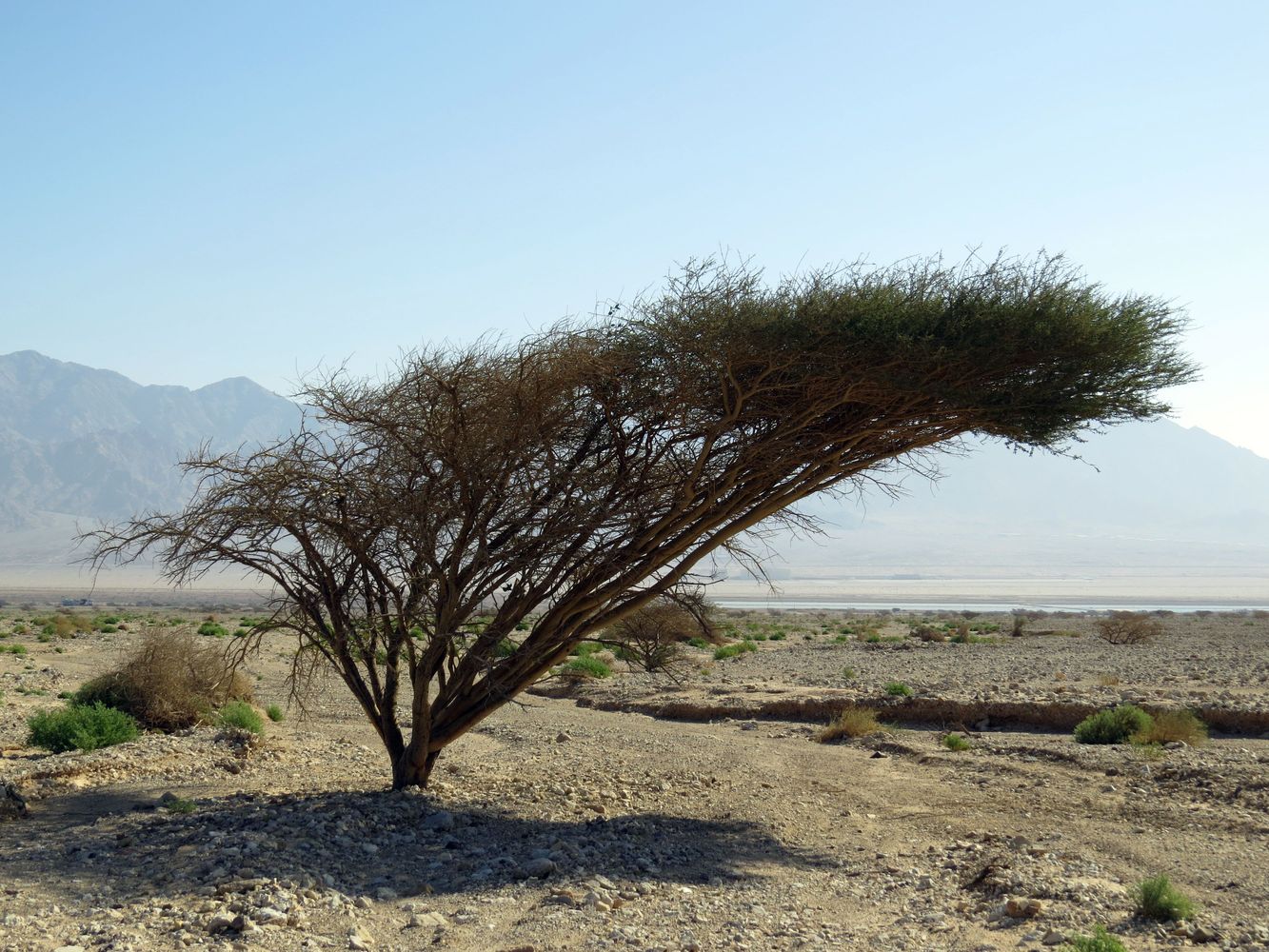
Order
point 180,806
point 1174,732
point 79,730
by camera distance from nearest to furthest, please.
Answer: point 180,806 < point 79,730 < point 1174,732

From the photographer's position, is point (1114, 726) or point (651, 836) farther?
point (1114, 726)

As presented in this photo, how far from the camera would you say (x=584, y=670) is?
1216 inches

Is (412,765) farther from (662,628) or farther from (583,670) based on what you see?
(583,670)

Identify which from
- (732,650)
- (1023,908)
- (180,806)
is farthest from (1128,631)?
(180,806)

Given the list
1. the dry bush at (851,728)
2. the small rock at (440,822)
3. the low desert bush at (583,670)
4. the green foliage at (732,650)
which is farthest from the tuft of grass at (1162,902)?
the green foliage at (732,650)

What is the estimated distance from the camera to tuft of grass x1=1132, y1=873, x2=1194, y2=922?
327 inches

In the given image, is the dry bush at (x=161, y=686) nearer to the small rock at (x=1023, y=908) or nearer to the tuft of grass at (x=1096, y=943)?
the small rock at (x=1023, y=908)

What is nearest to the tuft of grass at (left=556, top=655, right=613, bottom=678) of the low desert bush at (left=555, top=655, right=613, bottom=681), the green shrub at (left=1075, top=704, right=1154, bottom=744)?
the low desert bush at (left=555, top=655, right=613, bottom=681)

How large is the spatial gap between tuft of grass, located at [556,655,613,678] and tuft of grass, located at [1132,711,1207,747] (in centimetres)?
1604

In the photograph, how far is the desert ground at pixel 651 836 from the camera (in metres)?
8.20

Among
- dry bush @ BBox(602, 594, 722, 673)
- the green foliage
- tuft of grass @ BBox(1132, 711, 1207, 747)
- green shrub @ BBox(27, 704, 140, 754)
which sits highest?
dry bush @ BBox(602, 594, 722, 673)

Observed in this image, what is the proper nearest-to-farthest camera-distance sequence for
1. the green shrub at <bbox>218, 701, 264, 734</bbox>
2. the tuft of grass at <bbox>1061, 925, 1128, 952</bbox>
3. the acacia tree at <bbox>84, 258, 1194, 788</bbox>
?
the tuft of grass at <bbox>1061, 925, 1128, 952</bbox>, the acacia tree at <bbox>84, 258, 1194, 788</bbox>, the green shrub at <bbox>218, 701, 264, 734</bbox>

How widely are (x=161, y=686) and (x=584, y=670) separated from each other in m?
13.8

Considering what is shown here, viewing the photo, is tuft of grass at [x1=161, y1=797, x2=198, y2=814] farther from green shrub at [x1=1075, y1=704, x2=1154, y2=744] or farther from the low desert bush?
the low desert bush
